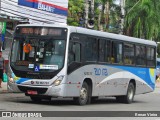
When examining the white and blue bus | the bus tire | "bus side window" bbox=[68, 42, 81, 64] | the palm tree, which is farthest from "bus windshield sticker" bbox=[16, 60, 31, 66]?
the palm tree

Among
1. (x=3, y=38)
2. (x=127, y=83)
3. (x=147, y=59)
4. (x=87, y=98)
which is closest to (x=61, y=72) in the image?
(x=87, y=98)

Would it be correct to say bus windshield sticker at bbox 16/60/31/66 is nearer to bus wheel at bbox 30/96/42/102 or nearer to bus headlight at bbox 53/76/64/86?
bus headlight at bbox 53/76/64/86

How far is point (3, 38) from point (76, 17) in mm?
20140

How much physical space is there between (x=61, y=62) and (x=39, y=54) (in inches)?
34.9

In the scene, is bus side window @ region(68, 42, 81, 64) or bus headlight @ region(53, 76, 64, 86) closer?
bus headlight @ region(53, 76, 64, 86)

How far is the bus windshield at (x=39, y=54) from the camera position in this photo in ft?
53.9

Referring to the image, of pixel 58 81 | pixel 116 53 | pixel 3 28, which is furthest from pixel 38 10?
pixel 58 81

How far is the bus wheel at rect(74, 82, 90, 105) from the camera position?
1734 centimetres

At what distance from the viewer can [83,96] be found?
692 inches

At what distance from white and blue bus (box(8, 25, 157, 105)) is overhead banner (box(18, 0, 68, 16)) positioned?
930cm

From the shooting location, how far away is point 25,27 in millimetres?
17266

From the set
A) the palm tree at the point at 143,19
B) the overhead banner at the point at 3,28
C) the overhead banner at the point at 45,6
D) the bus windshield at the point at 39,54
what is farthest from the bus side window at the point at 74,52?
the palm tree at the point at 143,19

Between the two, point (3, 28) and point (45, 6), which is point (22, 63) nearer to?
point (3, 28)

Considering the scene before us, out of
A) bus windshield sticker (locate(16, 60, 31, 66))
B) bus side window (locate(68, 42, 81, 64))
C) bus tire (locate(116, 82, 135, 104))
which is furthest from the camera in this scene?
bus tire (locate(116, 82, 135, 104))
